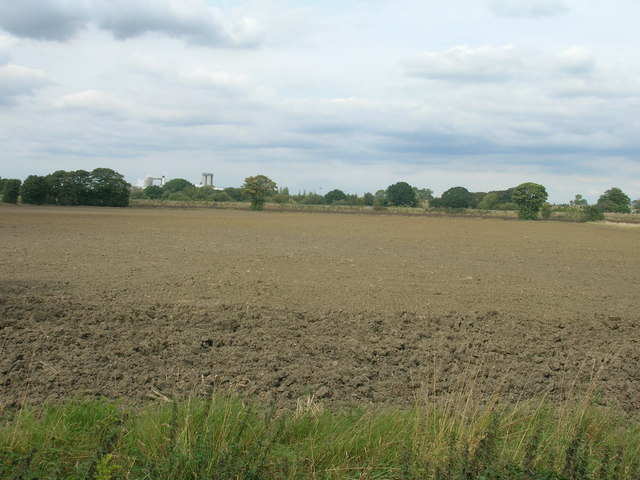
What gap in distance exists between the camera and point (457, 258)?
26.4m

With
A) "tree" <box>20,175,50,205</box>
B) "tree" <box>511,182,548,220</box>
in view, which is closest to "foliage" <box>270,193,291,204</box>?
"tree" <box>511,182,548,220</box>

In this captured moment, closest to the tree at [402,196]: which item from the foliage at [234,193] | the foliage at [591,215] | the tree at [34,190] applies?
the foliage at [234,193]

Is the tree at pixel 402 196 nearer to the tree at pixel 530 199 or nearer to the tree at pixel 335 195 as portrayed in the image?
the tree at pixel 335 195

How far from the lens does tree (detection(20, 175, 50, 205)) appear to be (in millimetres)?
95438

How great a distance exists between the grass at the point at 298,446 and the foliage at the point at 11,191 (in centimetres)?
9956

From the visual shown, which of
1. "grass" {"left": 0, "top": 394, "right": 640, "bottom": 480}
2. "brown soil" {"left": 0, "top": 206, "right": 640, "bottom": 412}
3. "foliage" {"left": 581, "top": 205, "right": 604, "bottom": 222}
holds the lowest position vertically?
"brown soil" {"left": 0, "top": 206, "right": 640, "bottom": 412}

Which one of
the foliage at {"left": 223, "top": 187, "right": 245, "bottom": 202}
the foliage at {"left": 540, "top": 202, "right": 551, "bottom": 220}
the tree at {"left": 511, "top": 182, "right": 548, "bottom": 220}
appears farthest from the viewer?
the foliage at {"left": 223, "top": 187, "right": 245, "bottom": 202}

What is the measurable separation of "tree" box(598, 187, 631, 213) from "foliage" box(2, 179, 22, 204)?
123 m

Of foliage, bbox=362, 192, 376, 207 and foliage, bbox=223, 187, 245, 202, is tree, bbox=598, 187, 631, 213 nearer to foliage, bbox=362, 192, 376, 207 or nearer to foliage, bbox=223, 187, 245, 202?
foliage, bbox=362, 192, 376, 207

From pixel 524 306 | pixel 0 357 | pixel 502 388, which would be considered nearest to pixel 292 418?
pixel 502 388

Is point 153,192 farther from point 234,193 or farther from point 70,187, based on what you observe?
point 70,187

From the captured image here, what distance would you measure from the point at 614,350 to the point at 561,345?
0.80 metres

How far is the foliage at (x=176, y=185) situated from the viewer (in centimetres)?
17788

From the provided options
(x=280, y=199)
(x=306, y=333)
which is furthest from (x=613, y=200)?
(x=306, y=333)
